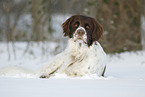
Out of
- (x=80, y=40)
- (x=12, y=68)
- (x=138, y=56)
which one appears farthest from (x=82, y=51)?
(x=138, y=56)

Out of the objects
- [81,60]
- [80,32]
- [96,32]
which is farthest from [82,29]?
[81,60]

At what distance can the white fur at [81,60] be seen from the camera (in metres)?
4.00

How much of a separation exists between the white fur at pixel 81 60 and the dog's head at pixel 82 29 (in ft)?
0.33

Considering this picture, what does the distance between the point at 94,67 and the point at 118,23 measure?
17.0ft

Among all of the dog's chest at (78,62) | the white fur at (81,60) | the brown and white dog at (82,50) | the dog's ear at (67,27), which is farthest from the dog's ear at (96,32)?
the dog's ear at (67,27)

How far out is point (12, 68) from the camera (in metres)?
4.65

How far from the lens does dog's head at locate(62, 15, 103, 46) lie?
3.92m

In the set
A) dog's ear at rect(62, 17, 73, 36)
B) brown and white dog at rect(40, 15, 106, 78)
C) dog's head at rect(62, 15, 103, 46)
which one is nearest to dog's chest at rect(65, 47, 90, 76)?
brown and white dog at rect(40, 15, 106, 78)

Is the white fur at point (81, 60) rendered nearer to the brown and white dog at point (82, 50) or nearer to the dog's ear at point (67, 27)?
the brown and white dog at point (82, 50)

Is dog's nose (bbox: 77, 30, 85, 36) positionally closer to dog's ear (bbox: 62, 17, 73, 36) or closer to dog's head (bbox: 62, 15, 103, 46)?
dog's head (bbox: 62, 15, 103, 46)

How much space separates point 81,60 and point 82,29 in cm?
50

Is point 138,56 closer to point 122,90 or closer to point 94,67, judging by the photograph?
point 94,67

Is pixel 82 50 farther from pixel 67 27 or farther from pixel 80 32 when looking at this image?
pixel 67 27

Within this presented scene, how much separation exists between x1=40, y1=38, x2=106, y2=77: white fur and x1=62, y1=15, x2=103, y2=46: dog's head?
0.10 meters
